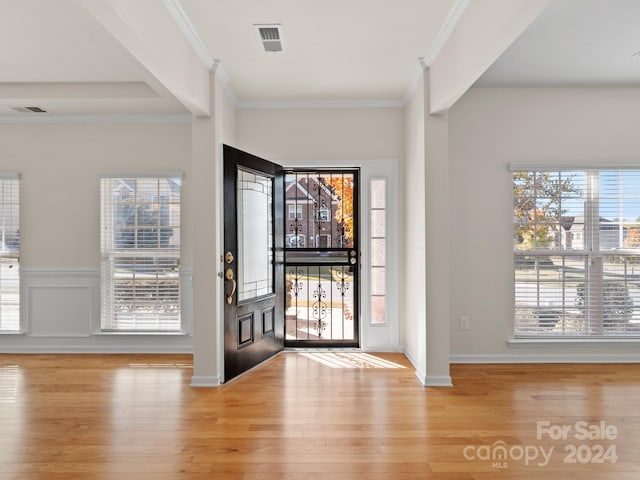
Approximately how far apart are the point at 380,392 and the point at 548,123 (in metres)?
3.19

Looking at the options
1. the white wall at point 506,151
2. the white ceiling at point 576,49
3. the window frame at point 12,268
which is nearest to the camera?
the white ceiling at point 576,49

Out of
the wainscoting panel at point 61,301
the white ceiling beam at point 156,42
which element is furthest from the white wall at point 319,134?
the wainscoting panel at point 61,301

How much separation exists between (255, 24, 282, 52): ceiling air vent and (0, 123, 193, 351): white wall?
180cm

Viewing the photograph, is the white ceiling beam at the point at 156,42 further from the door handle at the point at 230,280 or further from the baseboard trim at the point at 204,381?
the baseboard trim at the point at 204,381

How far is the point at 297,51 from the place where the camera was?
353cm

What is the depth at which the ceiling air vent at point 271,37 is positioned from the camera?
3.14 metres

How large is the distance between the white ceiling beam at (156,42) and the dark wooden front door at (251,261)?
26.7 inches

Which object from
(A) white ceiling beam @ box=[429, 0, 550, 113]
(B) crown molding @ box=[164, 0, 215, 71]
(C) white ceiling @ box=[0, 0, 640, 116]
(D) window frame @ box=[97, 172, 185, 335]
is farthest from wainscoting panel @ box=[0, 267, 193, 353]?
(A) white ceiling beam @ box=[429, 0, 550, 113]

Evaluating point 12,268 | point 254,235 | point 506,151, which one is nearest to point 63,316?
point 12,268

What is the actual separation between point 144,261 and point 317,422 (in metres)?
2.88

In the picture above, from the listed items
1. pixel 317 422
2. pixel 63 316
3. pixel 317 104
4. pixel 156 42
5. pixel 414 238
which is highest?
pixel 317 104

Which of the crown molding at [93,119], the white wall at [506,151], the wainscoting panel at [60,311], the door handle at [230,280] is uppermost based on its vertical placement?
the crown molding at [93,119]

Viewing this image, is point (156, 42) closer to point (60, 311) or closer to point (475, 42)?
point (475, 42)

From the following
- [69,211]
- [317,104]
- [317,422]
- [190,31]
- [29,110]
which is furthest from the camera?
[69,211]
